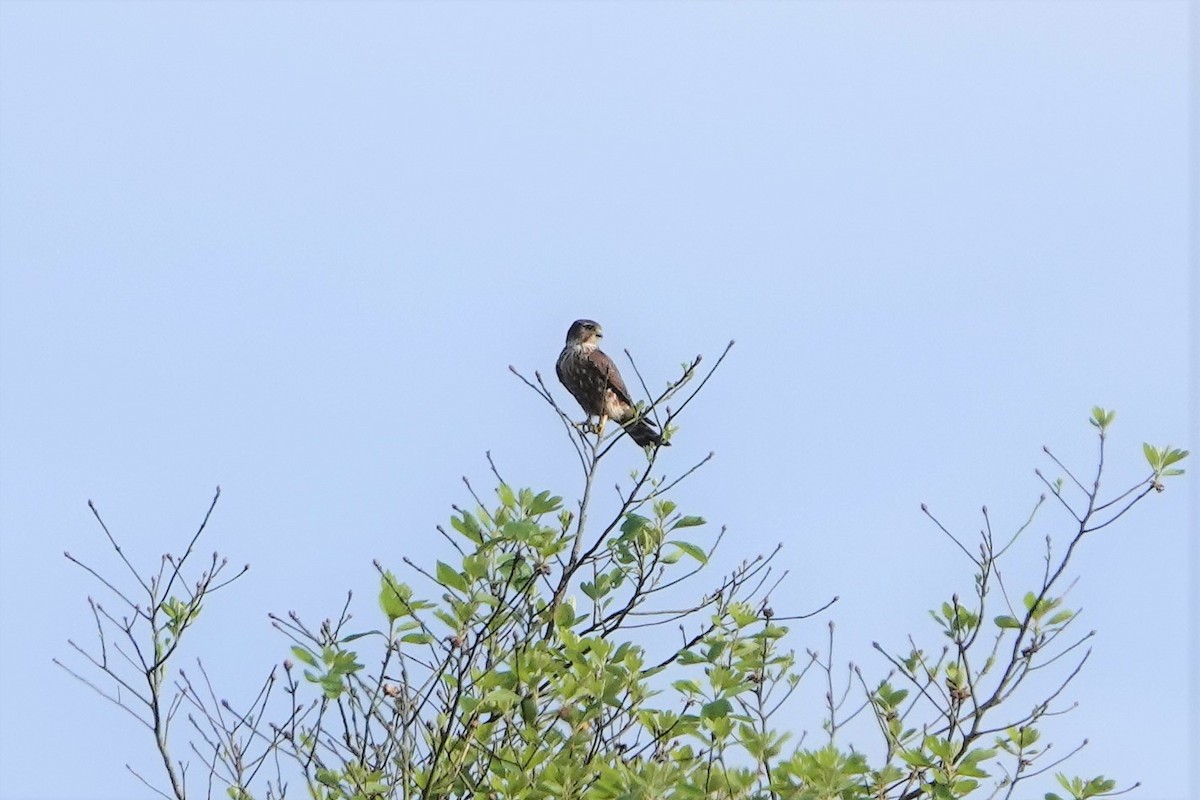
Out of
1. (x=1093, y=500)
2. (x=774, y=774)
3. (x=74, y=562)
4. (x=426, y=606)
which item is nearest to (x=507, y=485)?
(x=426, y=606)

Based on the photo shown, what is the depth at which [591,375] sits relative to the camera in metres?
11.1

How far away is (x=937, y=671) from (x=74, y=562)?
3.33 meters

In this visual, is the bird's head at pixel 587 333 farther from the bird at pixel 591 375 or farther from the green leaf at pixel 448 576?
the green leaf at pixel 448 576

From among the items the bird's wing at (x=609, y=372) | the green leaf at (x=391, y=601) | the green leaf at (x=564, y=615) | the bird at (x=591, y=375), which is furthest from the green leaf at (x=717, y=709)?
the bird's wing at (x=609, y=372)

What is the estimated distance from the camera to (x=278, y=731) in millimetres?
6023

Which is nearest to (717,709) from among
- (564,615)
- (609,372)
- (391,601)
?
(564,615)

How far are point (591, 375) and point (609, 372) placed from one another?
0.42ft

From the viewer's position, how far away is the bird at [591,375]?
35.9 ft

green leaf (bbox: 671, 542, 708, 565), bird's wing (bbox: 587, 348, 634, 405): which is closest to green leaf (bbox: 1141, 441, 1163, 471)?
green leaf (bbox: 671, 542, 708, 565)

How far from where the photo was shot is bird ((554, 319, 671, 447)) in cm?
1095

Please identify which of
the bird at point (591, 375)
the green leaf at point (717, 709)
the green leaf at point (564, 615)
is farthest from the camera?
the bird at point (591, 375)

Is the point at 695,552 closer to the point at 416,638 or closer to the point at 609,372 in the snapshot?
the point at 416,638

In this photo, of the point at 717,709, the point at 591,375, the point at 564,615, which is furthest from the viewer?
the point at 591,375

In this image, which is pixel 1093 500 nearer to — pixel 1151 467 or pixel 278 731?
pixel 1151 467
